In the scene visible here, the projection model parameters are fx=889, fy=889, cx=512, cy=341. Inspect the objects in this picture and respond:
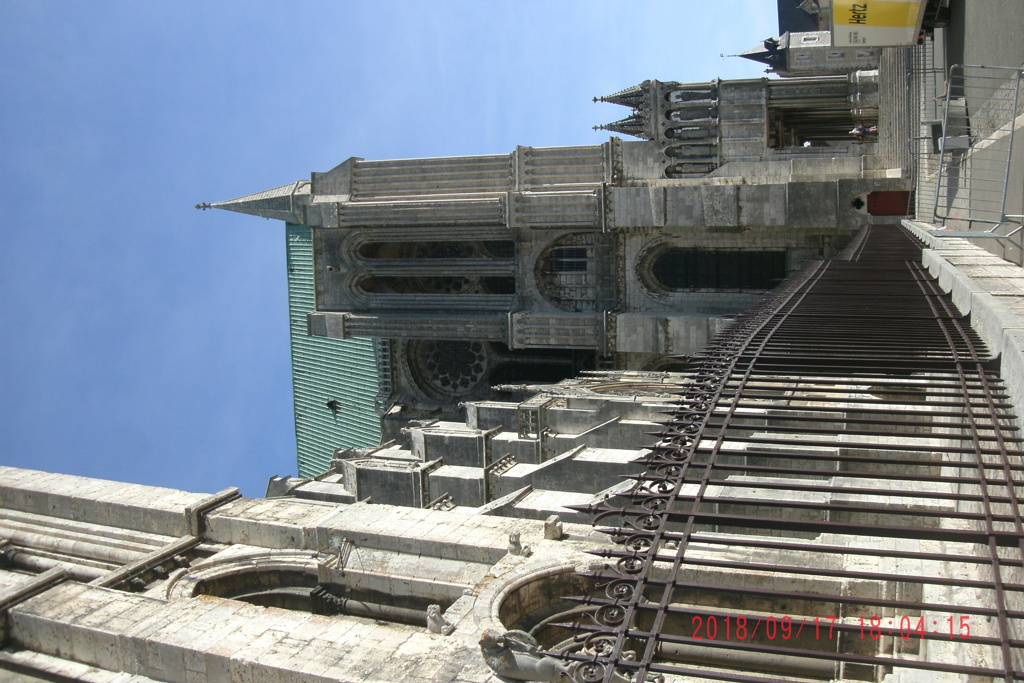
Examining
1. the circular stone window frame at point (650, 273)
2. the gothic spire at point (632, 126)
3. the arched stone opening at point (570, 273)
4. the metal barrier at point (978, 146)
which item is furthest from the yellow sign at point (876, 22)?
the arched stone opening at point (570, 273)

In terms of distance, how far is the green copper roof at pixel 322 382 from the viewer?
3150cm

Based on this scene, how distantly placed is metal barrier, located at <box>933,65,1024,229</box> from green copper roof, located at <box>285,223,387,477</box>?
20017 millimetres

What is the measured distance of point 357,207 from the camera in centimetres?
2633

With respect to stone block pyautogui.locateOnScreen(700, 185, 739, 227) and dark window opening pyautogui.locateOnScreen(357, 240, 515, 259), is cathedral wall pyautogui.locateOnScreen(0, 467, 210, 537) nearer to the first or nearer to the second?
stone block pyautogui.locateOnScreen(700, 185, 739, 227)

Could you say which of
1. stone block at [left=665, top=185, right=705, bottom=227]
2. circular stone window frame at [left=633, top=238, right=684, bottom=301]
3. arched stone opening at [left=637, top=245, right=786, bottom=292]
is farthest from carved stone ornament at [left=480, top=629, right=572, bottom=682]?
arched stone opening at [left=637, top=245, right=786, bottom=292]

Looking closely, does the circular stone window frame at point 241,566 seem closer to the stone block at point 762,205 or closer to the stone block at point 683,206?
the stone block at point 683,206

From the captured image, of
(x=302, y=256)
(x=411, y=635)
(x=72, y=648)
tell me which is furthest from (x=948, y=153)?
(x=302, y=256)

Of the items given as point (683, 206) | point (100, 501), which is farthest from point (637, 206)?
point (100, 501)

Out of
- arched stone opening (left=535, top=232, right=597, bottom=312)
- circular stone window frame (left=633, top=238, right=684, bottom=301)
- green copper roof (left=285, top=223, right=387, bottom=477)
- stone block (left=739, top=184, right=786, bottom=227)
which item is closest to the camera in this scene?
stone block (left=739, top=184, right=786, bottom=227)

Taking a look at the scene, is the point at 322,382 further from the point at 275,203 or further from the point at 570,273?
the point at 570,273

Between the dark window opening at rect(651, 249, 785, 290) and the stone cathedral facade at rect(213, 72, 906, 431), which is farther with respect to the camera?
the dark window opening at rect(651, 249, 785, 290)

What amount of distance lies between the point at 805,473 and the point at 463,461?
16609 mm

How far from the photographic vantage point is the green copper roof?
103 feet
